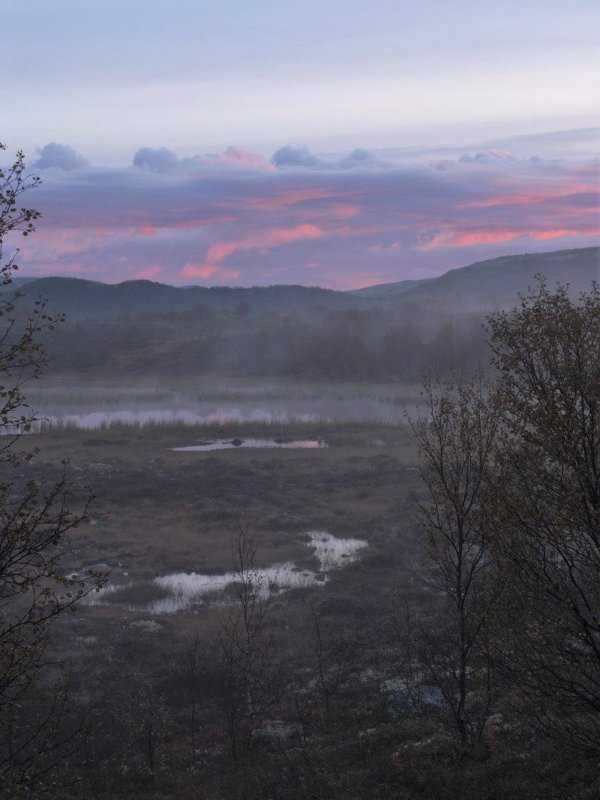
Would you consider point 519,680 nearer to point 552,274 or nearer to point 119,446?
point 119,446

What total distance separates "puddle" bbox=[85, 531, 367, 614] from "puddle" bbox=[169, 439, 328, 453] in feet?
84.9

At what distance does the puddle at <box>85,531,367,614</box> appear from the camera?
27.3 meters

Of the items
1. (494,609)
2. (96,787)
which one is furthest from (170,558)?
(494,609)

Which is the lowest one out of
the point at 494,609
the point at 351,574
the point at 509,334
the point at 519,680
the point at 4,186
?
the point at 351,574

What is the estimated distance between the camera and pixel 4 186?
7527 millimetres

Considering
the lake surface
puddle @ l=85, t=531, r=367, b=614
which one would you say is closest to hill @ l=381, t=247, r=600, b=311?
the lake surface

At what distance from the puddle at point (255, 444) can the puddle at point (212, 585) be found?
25.9m

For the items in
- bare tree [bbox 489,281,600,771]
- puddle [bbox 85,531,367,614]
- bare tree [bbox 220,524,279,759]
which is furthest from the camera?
puddle [bbox 85,531,367,614]

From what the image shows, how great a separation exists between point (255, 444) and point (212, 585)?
31.4 m

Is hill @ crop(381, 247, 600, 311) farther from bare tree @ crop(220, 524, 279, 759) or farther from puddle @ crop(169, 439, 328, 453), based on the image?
bare tree @ crop(220, 524, 279, 759)

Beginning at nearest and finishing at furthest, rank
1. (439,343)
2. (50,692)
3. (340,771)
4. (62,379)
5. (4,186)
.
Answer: (4,186) → (340,771) → (50,692) → (439,343) → (62,379)

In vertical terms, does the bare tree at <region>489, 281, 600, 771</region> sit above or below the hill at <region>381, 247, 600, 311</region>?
below

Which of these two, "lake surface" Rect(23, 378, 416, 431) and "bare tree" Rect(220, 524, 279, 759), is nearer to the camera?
"bare tree" Rect(220, 524, 279, 759)

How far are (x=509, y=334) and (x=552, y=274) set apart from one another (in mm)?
172058
